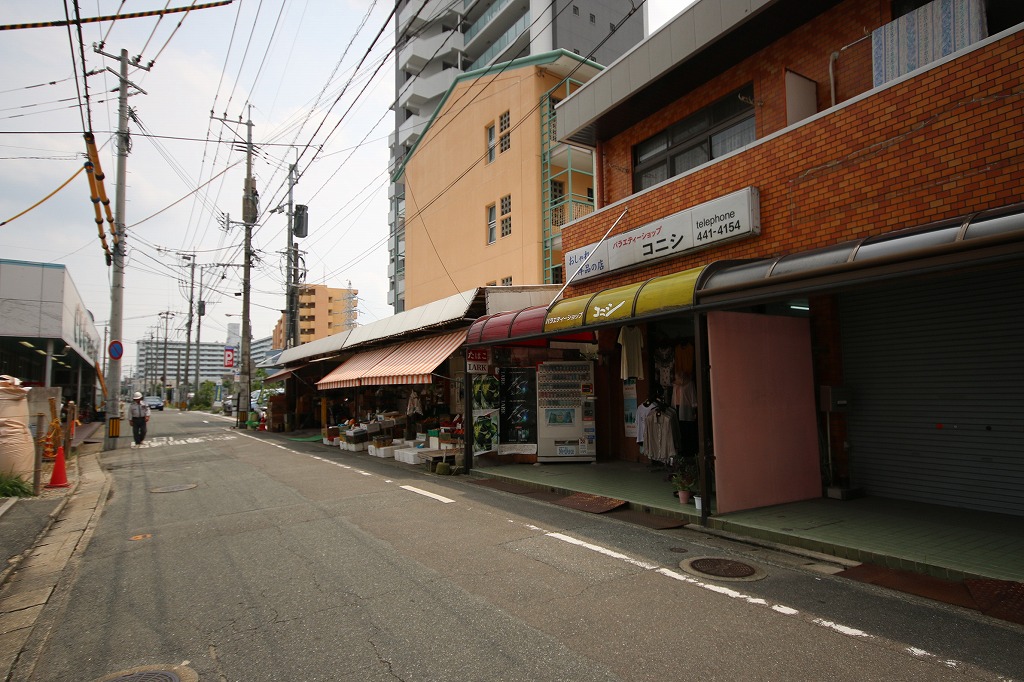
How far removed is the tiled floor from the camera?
5.41 m

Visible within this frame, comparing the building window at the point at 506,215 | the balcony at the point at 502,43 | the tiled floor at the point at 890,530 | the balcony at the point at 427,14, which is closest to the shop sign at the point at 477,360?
the tiled floor at the point at 890,530

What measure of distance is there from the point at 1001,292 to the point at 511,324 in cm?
765

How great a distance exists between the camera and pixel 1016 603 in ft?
14.9

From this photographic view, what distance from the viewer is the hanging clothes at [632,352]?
11.4 metres

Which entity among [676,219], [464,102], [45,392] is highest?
[464,102]

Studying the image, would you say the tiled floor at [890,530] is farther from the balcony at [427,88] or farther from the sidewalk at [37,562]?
the balcony at [427,88]

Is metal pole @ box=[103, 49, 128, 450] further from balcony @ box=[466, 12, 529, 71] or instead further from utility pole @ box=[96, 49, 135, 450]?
balcony @ box=[466, 12, 529, 71]

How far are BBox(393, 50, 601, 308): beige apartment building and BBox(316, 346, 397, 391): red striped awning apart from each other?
20.3ft

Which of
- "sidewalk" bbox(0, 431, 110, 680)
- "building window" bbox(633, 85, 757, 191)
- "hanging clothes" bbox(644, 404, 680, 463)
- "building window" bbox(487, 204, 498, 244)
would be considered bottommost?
"sidewalk" bbox(0, 431, 110, 680)

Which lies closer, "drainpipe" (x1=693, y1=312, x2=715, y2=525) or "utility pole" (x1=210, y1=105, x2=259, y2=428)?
"drainpipe" (x1=693, y1=312, x2=715, y2=525)

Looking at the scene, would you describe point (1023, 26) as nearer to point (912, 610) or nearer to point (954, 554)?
point (954, 554)

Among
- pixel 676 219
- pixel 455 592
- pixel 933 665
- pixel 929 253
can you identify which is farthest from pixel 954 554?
pixel 676 219

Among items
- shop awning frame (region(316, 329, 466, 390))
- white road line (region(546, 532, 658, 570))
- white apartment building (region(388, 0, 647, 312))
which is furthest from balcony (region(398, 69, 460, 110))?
white road line (region(546, 532, 658, 570))

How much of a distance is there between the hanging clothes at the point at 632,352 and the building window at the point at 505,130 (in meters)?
14.1
